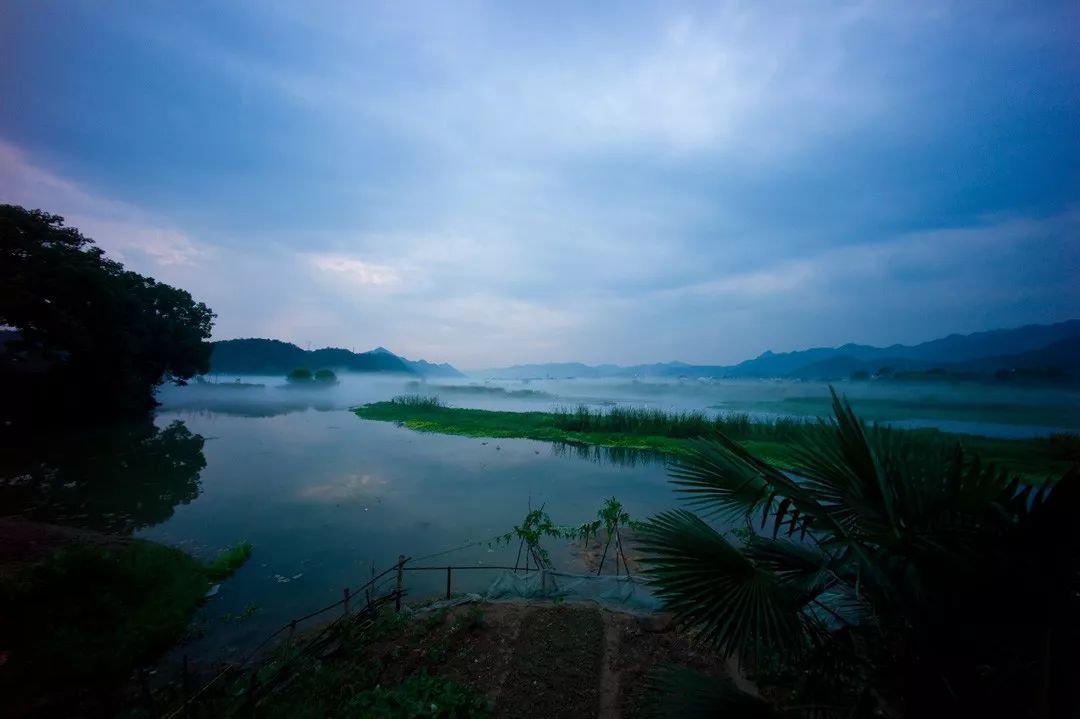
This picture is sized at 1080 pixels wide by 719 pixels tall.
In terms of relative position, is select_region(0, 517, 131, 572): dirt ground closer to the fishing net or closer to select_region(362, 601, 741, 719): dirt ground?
select_region(362, 601, 741, 719): dirt ground

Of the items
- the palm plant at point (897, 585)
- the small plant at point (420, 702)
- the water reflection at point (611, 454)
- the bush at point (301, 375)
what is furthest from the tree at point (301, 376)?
the palm plant at point (897, 585)

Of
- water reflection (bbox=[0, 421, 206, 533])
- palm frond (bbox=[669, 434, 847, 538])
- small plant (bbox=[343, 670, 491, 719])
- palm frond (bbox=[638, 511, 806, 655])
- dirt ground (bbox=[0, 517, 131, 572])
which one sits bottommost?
water reflection (bbox=[0, 421, 206, 533])

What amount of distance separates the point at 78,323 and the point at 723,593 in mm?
31468

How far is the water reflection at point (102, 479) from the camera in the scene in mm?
10700

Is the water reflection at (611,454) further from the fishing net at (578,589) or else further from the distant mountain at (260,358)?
the distant mountain at (260,358)

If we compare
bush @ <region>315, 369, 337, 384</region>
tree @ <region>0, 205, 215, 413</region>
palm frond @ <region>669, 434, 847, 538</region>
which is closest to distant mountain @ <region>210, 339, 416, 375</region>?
bush @ <region>315, 369, 337, 384</region>

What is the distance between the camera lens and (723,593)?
6.70 feet

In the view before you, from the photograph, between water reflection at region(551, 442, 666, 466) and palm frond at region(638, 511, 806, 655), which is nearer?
palm frond at region(638, 511, 806, 655)

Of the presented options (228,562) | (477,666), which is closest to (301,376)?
(228,562)

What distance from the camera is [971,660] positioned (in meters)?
1.71

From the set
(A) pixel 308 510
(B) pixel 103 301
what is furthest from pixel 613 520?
(B) pixel 103 301

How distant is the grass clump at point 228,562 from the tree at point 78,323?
20126 mm

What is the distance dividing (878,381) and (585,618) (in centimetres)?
3273

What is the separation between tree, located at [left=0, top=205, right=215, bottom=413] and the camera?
18547 millimetres
